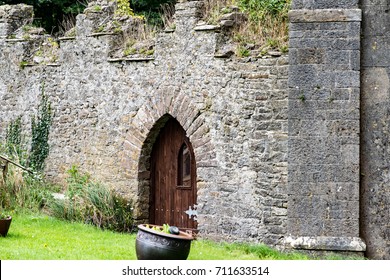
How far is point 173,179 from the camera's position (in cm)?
1712

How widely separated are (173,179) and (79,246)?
3.28m

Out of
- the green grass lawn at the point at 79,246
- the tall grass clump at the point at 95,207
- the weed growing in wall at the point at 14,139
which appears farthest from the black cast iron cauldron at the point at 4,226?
the weed growing in wall at the point at 14,139

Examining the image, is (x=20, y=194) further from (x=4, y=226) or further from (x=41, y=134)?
(x=4, y=226)

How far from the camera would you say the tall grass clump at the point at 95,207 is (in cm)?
1686

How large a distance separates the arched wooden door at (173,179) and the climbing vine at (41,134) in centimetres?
286

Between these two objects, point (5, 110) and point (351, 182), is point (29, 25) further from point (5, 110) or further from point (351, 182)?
point (351, 182)

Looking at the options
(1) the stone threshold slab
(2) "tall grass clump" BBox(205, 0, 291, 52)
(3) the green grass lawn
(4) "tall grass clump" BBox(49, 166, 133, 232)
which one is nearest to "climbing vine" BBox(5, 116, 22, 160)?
(4) "tall grass clump" BBox(49, 166, 133, 232)

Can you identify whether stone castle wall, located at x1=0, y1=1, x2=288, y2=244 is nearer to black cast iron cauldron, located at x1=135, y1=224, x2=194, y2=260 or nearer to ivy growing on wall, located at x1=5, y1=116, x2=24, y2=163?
ivy growing on wall, located at x1=5, y1=116, x2=24, y2=163

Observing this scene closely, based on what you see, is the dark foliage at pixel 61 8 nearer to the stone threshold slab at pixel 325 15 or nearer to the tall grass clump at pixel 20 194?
the tall grass clump at pixel 20 194

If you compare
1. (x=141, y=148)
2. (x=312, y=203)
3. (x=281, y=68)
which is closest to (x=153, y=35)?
(x=141, y=148)

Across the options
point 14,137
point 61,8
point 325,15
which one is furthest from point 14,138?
point 325,15

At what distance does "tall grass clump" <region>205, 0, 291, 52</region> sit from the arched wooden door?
7.00 feet

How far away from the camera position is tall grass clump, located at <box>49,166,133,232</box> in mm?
16859

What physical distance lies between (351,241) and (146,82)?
5.47m
